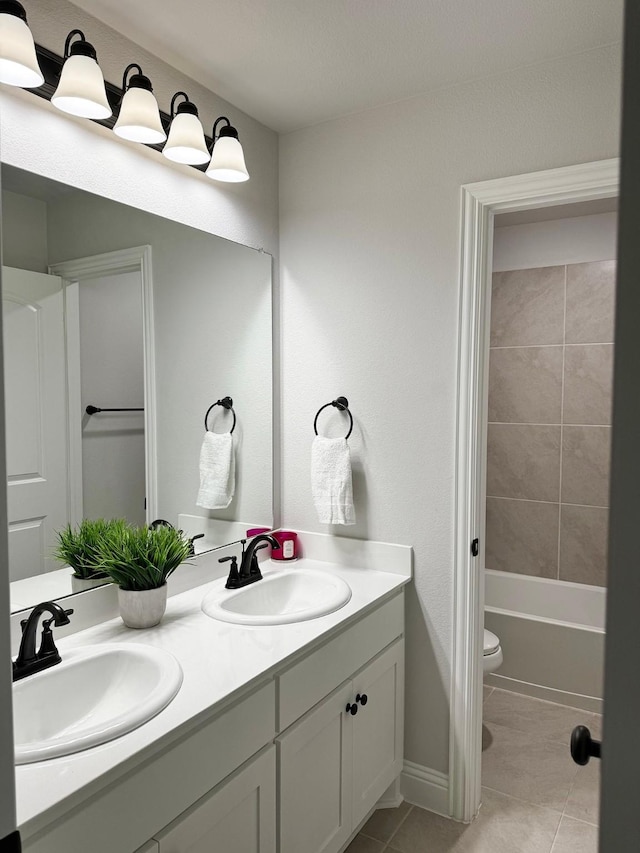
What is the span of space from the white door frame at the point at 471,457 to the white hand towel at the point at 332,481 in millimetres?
393

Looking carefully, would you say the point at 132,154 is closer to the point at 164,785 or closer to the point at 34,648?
the point at 34,648

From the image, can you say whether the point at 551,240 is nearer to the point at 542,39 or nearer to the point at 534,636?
the point at 542,39

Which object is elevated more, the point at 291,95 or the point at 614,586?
the point at 291,95

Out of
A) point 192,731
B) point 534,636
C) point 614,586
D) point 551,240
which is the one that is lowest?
point 534,636

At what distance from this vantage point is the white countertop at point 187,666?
1.03 meters

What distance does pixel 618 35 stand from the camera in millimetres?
1730

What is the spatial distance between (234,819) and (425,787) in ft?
3.48

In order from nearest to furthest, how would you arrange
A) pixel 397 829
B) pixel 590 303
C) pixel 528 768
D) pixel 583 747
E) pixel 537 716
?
pixel 583 747 < pixel 397 829 < pixel 528 768 < pixel 537 716 < pixel 590 303

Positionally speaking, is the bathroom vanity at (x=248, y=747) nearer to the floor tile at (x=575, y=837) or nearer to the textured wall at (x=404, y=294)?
the textured wall at (x=404, y=294)

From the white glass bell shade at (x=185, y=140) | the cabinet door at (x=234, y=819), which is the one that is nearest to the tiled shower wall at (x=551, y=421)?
the white glass bell shade at (x=185, y=140)

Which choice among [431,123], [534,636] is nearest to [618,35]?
[431,123]

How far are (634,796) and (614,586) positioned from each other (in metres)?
0.15

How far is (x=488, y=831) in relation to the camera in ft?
6.81

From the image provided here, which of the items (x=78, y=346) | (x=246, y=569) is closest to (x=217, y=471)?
(x=246, y=569)
